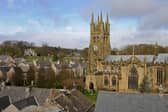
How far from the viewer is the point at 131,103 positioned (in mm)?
23797

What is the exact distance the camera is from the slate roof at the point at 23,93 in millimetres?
34469

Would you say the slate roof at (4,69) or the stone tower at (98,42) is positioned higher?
the stone tower at (98,42)

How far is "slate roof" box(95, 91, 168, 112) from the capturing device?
23236 mm

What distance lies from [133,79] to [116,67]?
5053mm

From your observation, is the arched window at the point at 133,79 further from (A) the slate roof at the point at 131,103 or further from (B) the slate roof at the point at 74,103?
(A) the slate roof at the point at 131,103

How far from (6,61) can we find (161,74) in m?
53.1

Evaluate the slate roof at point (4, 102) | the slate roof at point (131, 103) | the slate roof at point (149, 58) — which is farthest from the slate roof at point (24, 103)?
the slate roof at point (149, 58)

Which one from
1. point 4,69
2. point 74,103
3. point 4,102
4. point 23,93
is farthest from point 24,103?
point 4,69

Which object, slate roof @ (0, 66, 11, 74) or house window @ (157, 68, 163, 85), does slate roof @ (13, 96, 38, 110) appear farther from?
slate roof @ (0, 66, 11, 74)

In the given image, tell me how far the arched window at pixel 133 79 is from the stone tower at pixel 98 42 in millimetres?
9060

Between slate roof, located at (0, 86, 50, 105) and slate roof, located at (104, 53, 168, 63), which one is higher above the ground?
slate roof, located at (104, 53, 168, 63)

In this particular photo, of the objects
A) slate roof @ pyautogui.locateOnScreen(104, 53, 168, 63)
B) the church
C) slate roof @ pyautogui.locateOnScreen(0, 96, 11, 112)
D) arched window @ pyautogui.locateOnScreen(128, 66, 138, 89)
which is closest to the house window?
the church

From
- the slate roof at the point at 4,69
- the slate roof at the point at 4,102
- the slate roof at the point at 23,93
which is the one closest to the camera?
the slate roof at the point at 4,102

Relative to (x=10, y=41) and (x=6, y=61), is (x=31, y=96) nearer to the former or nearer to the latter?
(x=6, y=61)
